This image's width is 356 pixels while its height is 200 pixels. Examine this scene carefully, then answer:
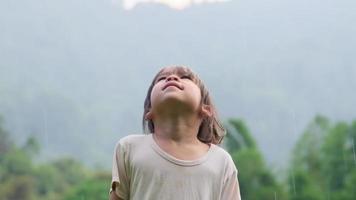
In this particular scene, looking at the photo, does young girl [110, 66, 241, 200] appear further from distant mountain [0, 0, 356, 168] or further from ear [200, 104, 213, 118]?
distant mountain [0, 0, 356, 168]

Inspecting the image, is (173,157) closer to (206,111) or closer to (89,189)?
(206,111)

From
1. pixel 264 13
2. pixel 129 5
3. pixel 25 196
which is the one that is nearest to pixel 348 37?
pixel 264 13

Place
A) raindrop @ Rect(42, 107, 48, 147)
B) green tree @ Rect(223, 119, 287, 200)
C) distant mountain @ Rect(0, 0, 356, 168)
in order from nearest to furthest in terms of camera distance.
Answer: green tree @ Rect(223, 119, 287, 200) < distant mountain @ Rect(0, 0, 356, 168) < raindrop @ Rect(42, 107, 48, 147)

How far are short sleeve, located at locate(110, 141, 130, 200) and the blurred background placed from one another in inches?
134

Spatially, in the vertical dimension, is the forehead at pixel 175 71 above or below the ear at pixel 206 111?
above

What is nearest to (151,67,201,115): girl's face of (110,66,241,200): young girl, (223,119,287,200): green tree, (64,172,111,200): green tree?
(110,66,241,200): young girl

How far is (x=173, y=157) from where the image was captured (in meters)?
0.69

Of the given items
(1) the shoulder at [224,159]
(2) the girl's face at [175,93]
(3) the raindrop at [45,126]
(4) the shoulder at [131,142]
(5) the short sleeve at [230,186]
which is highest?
(2) the girl's face at [175,93]

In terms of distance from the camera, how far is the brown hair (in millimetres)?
741

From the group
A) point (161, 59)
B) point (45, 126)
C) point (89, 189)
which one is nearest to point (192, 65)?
point (161, 59)

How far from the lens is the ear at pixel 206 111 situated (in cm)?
73

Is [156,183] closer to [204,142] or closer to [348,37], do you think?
[204,142]

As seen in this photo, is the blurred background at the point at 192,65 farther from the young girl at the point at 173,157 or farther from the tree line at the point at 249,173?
the young girl at the point at 173,157

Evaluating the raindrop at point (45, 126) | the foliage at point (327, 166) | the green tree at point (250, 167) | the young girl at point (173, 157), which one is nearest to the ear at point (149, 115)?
the young girl at point (173, 157)
